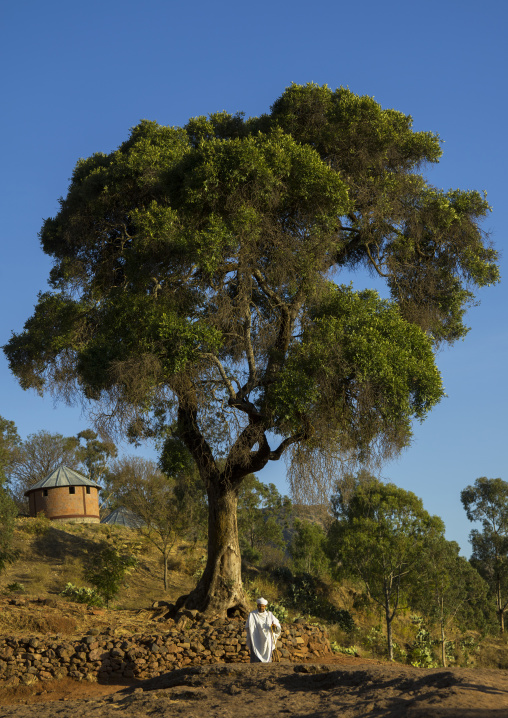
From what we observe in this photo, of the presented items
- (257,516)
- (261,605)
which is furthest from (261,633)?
(257,516)

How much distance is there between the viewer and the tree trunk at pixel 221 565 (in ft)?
49.8

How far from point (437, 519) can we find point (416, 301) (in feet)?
47.3

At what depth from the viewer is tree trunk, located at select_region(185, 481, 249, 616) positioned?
49.8ft

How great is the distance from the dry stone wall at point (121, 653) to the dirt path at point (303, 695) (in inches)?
115

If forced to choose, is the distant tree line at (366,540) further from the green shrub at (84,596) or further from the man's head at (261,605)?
the man's head at (261,605)

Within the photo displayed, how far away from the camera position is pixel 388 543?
2711 cm

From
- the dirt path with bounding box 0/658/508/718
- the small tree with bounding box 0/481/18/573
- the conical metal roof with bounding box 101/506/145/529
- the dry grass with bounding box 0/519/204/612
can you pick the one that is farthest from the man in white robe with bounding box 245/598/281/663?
the conical metal roof with bounding box 101/506/145/529

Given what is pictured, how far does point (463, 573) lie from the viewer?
35.6 metres

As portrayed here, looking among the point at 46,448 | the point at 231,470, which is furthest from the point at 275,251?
the point at 46,448

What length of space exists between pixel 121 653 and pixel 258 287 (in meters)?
8.89

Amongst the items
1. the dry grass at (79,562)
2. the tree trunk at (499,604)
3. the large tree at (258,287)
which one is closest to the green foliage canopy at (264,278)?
the large tree at (258,287)

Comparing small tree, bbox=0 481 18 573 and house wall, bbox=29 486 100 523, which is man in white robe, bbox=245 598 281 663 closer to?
small tree, bbox=0 481 18 573

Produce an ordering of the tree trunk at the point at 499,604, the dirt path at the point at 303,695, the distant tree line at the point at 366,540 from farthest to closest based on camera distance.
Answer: the tree trunk at the point at 499,604, the distant tree line at the point at 366,540, the dirt path at the point at 303,695

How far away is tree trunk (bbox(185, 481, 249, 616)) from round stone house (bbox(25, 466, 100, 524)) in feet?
79.9
